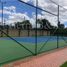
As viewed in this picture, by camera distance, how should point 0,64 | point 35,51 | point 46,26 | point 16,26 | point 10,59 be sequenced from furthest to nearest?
point 46,26 → point 16,26 → point 35,51 → point 10,59 → point 0,64

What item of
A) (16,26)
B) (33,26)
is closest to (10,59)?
(33,26)

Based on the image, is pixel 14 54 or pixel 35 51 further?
pixel 35 51

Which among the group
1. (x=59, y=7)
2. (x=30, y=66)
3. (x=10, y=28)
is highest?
(x=59, y=7)

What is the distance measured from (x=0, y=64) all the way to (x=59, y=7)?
9.05m

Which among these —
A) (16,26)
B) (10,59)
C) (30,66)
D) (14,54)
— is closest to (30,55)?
(14,54)

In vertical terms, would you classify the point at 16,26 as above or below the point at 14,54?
above

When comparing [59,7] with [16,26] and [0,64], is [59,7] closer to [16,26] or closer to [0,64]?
[16,26]

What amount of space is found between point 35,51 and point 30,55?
0.88 m

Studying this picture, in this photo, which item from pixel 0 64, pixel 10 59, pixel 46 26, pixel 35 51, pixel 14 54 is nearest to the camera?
pixel 0 64

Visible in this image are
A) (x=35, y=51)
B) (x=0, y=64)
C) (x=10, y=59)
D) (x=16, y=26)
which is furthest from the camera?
(x=16, y=26)

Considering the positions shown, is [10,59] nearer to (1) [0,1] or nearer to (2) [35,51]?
(2) [35,51]

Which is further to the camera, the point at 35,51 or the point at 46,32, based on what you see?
the point at 46,32

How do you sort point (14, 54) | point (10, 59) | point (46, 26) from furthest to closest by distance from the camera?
1. point (46, 26)
2. point (14, 54)
3. point (10, 59)

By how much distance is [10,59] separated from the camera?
11.6m
